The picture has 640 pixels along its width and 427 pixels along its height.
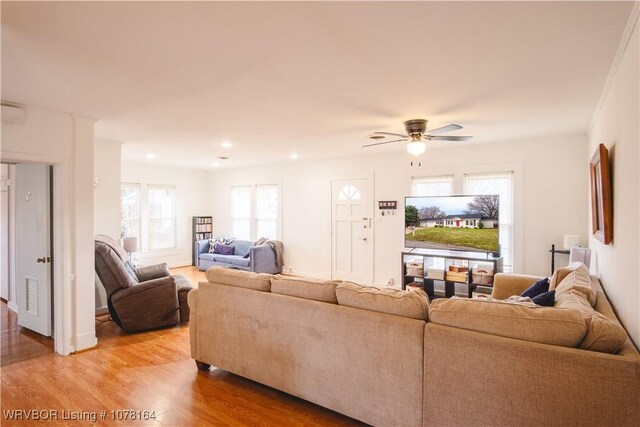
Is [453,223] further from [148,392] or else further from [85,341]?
[85,341]

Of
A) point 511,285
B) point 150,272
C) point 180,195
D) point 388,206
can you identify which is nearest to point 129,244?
point 150,272

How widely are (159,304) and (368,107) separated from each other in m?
3.21

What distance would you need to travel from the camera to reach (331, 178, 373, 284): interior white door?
6152mm

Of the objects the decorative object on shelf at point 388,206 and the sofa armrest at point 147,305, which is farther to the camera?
the decorative object on shelf at point 388,206

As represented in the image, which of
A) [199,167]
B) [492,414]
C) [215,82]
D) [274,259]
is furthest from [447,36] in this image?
[199,167]

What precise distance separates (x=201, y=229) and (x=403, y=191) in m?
4.96

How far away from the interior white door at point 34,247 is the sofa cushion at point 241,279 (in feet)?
6.52

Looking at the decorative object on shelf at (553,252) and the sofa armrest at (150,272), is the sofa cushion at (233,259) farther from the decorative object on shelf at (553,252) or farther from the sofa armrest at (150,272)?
the decorative object on shelf at (553,252)

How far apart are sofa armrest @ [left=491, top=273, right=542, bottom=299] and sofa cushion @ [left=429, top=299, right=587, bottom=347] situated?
2018mm

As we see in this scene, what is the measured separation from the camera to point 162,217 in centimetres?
765

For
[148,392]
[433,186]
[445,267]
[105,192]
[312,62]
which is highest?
[312,62]

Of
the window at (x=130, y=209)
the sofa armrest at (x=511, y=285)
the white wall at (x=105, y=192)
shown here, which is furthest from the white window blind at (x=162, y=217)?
the sofa armrest at (x=511, y=285)

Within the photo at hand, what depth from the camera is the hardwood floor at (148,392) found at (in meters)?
2.29

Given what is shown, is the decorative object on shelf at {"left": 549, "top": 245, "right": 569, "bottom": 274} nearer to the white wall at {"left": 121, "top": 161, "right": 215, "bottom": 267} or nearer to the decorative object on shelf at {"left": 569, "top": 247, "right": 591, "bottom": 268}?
the decorative object on shelf at {"left": 569, "top": 247, "right": 591, "bottom": 268}
